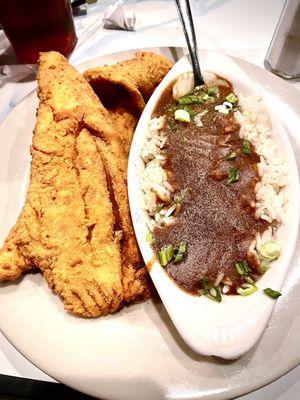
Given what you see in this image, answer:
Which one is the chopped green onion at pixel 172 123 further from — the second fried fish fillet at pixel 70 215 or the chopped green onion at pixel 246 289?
the chopped green onion at pixel 246 289

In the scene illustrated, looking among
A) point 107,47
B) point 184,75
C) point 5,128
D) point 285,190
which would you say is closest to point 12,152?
point 5,128

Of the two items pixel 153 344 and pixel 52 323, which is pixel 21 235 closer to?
pixel 52 323

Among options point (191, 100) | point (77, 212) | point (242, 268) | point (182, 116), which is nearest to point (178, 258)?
point (242, 268)

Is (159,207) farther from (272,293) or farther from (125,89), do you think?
(125,89)

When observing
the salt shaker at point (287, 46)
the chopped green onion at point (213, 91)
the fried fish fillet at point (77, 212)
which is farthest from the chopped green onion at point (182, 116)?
the salt shaker at point (287, 46)

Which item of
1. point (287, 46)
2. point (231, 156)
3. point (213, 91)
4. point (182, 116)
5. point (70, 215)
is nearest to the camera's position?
point (70, 215)

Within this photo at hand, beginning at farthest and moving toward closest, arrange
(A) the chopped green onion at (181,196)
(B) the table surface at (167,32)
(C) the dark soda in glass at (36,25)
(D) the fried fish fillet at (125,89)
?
(B) the table surface at (167,32)
(C) the dark soda in glass at (36,25)
(D) the fried fish fillet at (125,89)
(A) the chopped green onion at (181,196)
